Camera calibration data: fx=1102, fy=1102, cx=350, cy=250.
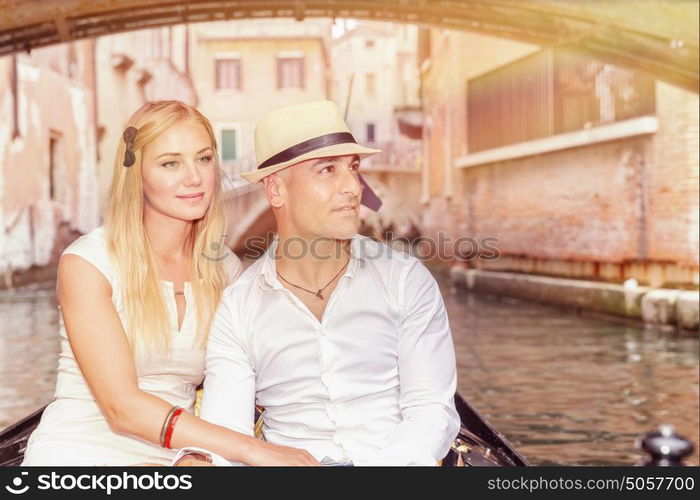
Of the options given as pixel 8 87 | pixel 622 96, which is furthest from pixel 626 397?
pixel 8 87

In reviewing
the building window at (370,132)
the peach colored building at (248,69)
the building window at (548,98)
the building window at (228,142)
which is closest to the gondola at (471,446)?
the building window at (548,98)

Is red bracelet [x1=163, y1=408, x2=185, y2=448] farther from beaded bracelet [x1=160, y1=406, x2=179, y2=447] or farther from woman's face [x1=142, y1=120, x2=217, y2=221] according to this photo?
woman's face [x1=142, y1=120, x2=217, y2=221]

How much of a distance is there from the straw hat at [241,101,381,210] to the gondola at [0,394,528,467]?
89 cm

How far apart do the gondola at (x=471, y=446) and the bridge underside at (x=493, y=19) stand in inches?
221

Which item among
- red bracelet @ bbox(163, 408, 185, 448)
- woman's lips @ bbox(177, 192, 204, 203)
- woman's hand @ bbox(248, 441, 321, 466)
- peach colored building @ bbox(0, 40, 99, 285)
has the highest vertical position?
peach colored building @ bbox(0, 40, 99, 285)

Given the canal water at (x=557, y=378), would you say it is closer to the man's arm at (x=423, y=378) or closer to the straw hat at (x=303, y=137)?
the man's arm at (x=423, y=378)

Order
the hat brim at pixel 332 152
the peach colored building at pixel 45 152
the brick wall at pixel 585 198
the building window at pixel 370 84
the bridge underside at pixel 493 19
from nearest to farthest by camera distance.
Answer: the hat brim at pixel 332 152 < the bridge underside at pixel 493 19 < the brick wall at pixel 585 198 < the peach colored building at pixel 45 152 < the building window at pixel 370 84

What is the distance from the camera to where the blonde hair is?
2539 millimetres

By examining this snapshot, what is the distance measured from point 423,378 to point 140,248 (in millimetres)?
731

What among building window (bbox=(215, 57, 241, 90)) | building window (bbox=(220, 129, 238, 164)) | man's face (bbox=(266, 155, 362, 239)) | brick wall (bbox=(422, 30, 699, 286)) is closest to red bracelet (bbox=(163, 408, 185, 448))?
man's face (bbox=(266, 155, 362, 239))

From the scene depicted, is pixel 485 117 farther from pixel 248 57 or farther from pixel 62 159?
pixel 248 57

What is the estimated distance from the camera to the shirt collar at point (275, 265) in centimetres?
251

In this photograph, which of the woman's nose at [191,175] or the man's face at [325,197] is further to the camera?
the woman's nose at [191,175]
